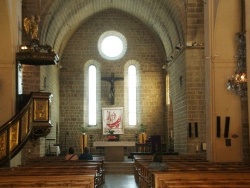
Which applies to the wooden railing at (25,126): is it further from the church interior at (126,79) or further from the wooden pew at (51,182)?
the wooden pew at (51,182)

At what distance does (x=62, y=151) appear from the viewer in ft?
78.3

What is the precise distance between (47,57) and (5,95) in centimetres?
149

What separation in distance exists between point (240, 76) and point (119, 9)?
46.4 feet

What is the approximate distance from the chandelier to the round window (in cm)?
1312

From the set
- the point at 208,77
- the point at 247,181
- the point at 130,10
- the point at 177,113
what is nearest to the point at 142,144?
the point at 177,113

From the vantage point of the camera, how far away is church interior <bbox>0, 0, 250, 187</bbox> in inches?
512

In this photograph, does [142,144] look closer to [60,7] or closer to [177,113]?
[177,113]

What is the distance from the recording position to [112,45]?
84.8 ft

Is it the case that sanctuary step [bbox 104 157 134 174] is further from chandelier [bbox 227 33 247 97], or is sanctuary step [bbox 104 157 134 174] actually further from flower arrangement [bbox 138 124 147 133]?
chandelier [bbox 227 33 247 97]

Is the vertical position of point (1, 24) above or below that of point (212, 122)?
above

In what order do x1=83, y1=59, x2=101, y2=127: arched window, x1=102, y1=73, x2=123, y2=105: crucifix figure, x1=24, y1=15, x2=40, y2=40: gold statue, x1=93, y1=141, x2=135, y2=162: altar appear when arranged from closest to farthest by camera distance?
x1=24, y1=15, x2=40, y2=40: gold statue, x1=93, y1=141, x2=135, y2=162: altar, x1=102, y1=73, x2=123, y2=105: crucifix figure, x1=83, y1=59, x2=101, y2=127: arched window

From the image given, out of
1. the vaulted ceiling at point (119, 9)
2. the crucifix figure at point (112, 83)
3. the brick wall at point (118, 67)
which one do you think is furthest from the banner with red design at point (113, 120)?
the vaulted ceiling at point (119, 9)

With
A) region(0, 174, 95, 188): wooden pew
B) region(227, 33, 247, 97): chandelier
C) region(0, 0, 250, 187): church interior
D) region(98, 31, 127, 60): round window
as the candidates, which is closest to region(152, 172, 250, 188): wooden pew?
region(0, 0, 250, 187): church interior

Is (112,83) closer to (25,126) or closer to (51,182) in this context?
(25,126)
